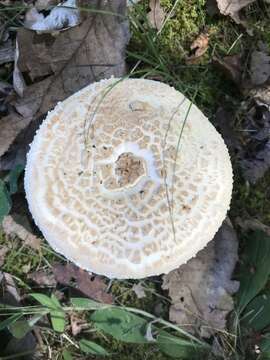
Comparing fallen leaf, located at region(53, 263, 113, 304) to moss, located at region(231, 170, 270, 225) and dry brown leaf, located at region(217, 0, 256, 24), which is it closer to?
moss, located at region(231, 170, 270, 225)

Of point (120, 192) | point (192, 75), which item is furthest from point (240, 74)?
point (120, 192)

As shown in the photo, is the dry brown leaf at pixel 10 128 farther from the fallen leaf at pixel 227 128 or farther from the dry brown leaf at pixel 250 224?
the dry brown leaf at pixel 250 224

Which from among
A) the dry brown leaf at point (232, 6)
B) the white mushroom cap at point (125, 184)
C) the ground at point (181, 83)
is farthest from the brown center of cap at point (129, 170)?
the dry brown leaf at point (232, 6)

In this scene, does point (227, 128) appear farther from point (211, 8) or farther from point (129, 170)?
point (129, 170)

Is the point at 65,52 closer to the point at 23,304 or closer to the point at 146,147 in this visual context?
the point at 146,147

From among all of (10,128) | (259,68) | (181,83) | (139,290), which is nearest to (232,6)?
(259,68)

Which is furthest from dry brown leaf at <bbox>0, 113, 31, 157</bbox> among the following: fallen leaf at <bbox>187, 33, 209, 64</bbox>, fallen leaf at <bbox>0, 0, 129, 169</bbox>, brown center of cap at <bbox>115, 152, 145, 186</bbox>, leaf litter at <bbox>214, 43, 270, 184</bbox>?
leaf litter at <bbox>214, 43, 270, 184</bbox>
